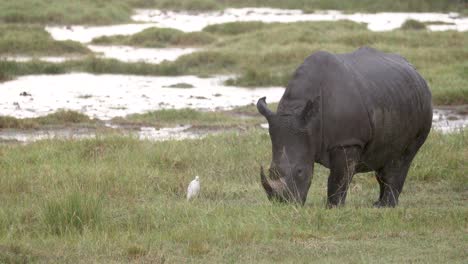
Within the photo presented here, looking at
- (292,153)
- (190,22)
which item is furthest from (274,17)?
(292,153)

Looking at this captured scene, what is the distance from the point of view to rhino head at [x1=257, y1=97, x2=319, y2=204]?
24.9 ft

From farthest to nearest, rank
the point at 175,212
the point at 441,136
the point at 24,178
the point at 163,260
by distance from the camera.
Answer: the point at 441,136 → the point at 24,178 → the point at 175,212 → the point at 163,260

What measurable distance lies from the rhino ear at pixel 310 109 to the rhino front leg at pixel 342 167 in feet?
1.49

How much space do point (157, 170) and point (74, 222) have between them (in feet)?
9.84

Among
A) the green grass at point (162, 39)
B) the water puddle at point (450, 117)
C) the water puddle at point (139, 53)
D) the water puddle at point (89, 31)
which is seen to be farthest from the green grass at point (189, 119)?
the water puddle at point (89, 31)

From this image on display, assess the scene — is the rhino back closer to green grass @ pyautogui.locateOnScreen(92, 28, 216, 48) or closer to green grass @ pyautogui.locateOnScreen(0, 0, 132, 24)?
green grass @ pyautogui.locateOnScreen(92, 28, 216, 48)

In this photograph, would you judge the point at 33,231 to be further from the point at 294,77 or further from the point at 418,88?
the point at 418,88

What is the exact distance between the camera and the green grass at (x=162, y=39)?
2639 centimetres

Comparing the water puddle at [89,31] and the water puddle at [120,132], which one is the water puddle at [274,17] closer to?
the water puddle at [89,31]

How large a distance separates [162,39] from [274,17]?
10205 mm

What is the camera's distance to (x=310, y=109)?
25.4ft

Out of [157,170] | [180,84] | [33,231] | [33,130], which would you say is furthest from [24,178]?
[180,84]

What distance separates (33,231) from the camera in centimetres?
741

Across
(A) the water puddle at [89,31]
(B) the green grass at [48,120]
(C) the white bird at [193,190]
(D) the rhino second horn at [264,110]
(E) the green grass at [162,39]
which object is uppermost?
(D) the rhino second horn at [264,110]
